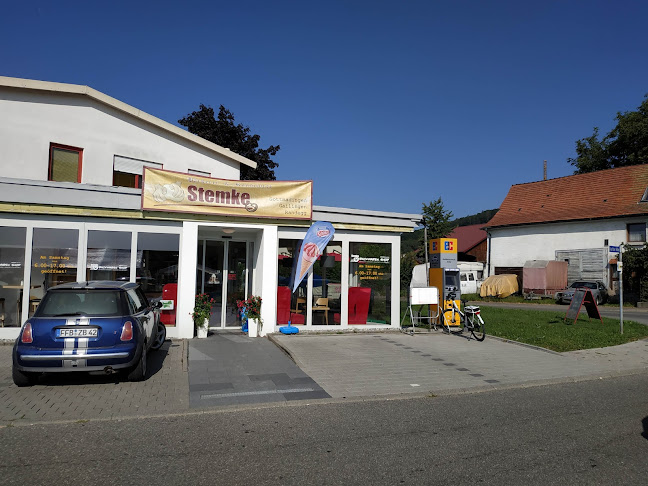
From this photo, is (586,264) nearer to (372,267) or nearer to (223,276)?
(372,267)

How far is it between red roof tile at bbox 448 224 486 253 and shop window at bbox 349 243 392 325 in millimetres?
33167

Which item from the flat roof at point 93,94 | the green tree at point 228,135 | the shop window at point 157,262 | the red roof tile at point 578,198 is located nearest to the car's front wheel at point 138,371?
the shop window at point 157,262

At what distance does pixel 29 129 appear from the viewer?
13.7 m

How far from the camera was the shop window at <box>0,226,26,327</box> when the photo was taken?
10.7 meters

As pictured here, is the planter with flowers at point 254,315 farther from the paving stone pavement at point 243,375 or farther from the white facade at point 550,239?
the white facade at point 550,239

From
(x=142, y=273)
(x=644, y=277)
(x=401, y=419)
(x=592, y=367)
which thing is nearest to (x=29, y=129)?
(x=142, y=273)

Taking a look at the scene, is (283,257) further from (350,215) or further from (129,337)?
(129,337)

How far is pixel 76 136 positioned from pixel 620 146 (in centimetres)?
4373

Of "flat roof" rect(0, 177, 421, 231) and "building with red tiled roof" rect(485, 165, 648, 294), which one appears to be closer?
"flat roof" rect(0, 177, 421, 231)

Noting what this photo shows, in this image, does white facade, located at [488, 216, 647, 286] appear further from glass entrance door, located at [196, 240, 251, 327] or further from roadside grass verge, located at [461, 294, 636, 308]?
glass entrance door, located at [196, 240, 251, 327]

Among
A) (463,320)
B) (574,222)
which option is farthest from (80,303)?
(574,222)

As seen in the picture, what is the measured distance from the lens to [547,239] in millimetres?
36438

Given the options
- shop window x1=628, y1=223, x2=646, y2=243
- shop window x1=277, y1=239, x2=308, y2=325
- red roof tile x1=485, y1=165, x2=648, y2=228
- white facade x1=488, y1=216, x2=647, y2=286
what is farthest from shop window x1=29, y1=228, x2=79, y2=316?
shop window x1=628, y1=223, x2=646, y2=243

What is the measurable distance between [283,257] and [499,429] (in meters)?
8.04
